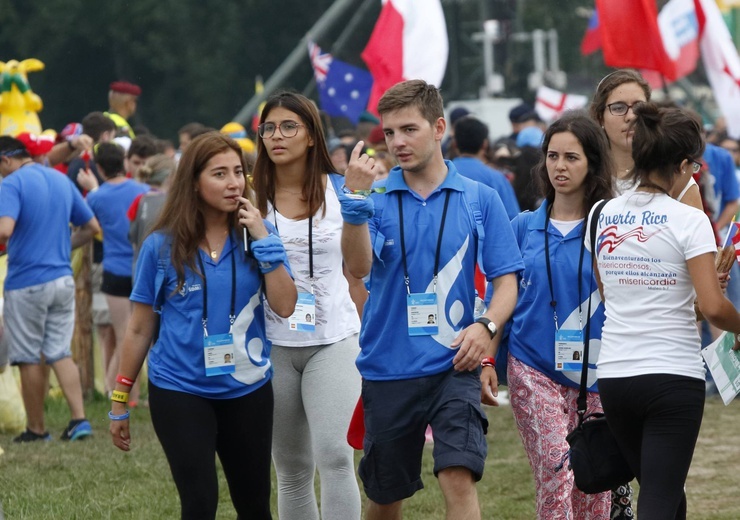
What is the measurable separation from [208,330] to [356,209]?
2.44 ft

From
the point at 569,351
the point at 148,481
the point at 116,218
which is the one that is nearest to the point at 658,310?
the point at 569,351

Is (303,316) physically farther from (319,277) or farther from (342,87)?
(342,87)

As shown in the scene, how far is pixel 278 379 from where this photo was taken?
5684mm

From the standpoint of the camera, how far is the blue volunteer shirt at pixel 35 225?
9.56 metres

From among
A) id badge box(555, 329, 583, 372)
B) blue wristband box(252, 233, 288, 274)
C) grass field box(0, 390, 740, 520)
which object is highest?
blue wristband box(252, 233, 288, 274)

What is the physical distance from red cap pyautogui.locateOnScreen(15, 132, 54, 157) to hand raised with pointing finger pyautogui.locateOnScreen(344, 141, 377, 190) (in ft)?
18.0

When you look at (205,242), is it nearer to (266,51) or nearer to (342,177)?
(342,177)

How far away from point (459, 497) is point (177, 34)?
48833 mm

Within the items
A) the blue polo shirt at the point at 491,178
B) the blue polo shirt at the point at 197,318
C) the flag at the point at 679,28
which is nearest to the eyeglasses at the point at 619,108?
the blue polo shirt at the point at 197,318

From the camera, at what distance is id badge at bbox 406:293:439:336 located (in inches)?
202

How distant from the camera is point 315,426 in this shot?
18.2ft

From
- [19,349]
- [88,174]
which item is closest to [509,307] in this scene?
[19,349]

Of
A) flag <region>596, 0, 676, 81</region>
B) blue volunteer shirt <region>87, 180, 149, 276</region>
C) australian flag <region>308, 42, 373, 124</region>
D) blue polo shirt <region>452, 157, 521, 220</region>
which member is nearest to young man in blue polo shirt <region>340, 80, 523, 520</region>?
blue polo shirt <region>452, 157, 521, 220</region>

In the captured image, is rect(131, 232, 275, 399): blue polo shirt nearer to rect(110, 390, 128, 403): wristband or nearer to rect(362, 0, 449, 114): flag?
rect(110, 390, 128, 403): wristband
